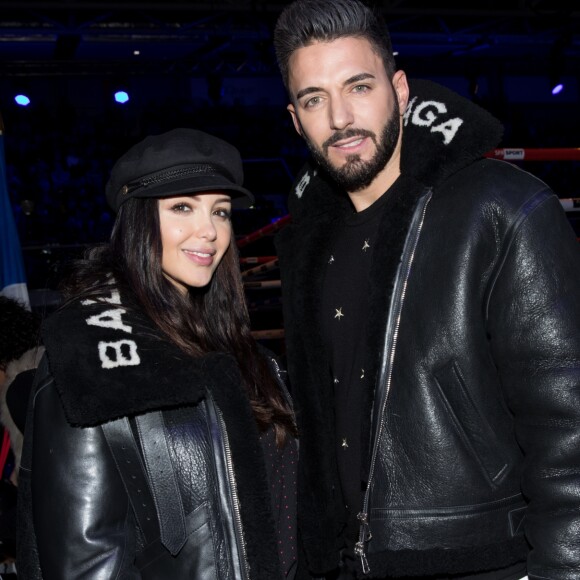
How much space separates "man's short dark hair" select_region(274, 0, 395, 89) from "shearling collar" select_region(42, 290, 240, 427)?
2.96 ft

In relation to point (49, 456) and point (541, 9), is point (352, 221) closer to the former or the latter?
point (49, 456)

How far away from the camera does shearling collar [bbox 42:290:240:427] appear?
167cm

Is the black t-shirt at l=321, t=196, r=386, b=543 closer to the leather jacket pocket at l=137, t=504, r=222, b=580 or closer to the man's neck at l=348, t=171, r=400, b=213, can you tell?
the man's neck at l=348, t=171, r=400, b=213

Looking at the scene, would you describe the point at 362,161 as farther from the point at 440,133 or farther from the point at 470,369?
the point at 470,369

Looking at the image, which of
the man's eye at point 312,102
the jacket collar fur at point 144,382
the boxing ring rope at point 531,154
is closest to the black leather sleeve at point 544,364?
the jacket collar fur at point 144,382

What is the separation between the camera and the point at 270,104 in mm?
15539

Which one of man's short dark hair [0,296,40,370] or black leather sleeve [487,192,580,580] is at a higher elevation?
man's short dark hair [0,296,40,370]

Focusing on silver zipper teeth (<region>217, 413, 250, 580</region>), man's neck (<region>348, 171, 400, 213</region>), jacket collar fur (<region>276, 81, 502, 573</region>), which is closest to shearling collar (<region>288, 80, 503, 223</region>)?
jacket collar fur (<region>276, 81, 502, 573</region>)

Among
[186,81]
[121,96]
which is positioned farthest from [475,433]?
[186,81]

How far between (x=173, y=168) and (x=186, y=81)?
14774 mm

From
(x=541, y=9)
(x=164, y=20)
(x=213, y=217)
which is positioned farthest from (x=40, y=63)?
(x=213, y=217)

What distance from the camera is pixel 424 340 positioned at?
1742mm

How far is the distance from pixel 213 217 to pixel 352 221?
396 mm

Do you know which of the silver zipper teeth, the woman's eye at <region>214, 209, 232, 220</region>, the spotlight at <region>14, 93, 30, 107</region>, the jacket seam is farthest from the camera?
the spotlight at <region>14, 93, 30, 107</region>
